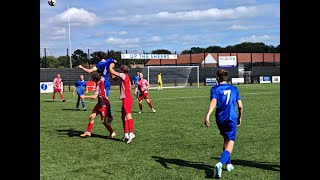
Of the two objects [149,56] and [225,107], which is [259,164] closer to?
[225,107]

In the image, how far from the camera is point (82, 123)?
15.1 metres

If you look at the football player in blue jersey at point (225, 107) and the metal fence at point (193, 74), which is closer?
the football player in blue jersey at point (225, 107)

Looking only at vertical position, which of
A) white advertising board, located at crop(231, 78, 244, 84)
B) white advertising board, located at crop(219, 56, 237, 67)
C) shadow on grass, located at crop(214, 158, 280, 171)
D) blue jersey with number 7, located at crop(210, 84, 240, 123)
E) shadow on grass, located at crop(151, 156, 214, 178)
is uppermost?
white advertising board, located at crop(219, 56, 237, 67)

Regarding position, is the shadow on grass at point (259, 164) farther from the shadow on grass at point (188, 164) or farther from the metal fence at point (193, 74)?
the metal fence at point (193, 74)

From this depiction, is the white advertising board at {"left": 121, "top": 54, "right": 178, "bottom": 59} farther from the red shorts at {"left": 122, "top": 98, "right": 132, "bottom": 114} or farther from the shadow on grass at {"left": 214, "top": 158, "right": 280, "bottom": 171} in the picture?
the shadow on grass at {"left": 214, "top": 158, "right": 280, "bottom": 171}

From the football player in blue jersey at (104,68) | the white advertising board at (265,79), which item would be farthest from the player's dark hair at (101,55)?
the white advertising board at (265,79)

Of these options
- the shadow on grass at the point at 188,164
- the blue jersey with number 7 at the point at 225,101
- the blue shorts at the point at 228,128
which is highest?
the blue jersey with number 7 at the point at 225,101

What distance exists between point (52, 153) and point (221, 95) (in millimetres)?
4318

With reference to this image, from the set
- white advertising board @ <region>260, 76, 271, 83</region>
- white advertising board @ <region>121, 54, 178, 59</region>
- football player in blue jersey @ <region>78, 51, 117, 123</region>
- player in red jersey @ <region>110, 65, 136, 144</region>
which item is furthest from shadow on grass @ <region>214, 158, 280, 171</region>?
white advertising board @ <region>260, 76, 271, 83</region>

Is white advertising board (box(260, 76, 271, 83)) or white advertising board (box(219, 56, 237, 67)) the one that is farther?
white advertising board (box(219, 56, 237, 67))

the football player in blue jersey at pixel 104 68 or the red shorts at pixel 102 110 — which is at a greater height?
the football player in blue jersey at pixel 104 68

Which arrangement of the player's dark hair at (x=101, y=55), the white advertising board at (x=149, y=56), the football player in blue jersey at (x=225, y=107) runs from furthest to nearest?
the white advertising board at (x=149, y=56) → the player's dark hair at (x=101, y=55) → the football player in blue jersey at (x=225, y=107)
